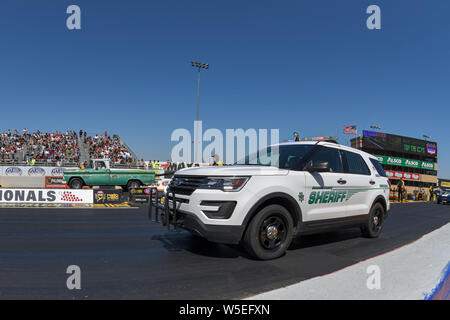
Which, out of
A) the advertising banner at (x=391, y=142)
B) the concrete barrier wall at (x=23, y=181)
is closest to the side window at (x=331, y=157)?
the concrete barrier wall at (x=23, y=181)

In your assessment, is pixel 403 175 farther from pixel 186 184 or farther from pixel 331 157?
pixel 186 184

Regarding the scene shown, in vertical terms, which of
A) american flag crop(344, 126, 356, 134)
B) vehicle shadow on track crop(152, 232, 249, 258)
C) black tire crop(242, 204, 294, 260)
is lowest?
vehicle shadow on track crop(152, 232, 249, 258)

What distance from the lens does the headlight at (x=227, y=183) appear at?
3699 millimetres

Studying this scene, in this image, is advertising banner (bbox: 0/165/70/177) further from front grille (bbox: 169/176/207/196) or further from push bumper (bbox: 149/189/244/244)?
push bumper (bbox: 149/189/244/244)

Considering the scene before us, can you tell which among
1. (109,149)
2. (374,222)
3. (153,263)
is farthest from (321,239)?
(109,149)

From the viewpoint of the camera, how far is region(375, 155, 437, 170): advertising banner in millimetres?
47719

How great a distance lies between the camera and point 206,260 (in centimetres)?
395

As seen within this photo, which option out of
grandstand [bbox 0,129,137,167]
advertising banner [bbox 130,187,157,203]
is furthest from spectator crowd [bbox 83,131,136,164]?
advertising banner [bbox 130,187,157,203]

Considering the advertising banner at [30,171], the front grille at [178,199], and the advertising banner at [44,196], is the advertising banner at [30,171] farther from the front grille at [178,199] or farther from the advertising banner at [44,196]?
the front grille at [178,199]

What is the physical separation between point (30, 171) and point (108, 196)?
44.6 ft

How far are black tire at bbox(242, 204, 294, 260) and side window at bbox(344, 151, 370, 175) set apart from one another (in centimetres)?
199
